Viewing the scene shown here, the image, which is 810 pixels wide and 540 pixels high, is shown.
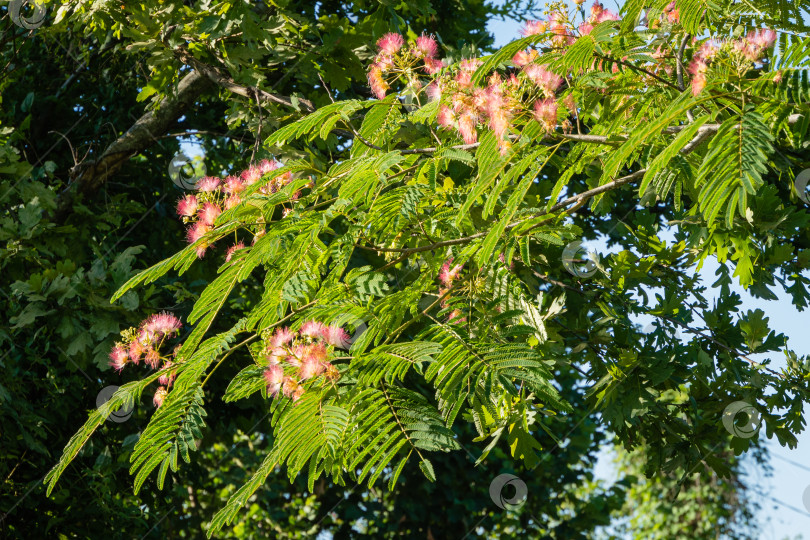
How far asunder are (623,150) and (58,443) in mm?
4544

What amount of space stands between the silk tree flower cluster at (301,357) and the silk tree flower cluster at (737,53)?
1.15 metres

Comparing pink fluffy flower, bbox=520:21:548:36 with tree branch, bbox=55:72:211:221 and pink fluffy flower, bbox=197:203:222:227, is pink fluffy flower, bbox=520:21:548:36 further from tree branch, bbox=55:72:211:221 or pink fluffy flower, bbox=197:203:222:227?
tree branch, bbox=55:72:211:221

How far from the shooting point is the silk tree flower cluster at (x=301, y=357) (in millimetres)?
2387

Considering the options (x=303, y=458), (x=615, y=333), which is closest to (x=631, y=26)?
(x=615, y=333)

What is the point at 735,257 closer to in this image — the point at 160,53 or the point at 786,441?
the point at 786,441

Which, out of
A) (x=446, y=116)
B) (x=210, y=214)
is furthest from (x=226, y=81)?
(x=446, y=116)

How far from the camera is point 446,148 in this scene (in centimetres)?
259

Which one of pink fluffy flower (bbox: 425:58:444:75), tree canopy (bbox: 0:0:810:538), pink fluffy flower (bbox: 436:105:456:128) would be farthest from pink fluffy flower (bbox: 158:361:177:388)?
pink fluffy flower (bbox: 425:58:444:75)

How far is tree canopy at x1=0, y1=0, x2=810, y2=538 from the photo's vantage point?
222cm

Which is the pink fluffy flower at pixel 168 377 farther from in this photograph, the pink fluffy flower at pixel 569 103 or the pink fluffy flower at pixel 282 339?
the pink fluffy flower at pixel 569 103

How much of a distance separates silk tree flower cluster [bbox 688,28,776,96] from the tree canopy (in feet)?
0.03

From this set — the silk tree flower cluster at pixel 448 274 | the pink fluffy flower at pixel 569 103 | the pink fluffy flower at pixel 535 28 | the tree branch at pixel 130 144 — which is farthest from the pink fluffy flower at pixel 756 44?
the tree branch at pixel 130 144

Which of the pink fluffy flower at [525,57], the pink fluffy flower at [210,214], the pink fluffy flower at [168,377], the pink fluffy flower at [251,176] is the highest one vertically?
the pink fluffy flower at [525,57]

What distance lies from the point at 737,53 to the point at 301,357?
1.35 m
